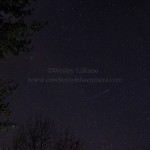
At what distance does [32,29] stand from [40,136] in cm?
3727

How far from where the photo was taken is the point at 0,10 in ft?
53.4

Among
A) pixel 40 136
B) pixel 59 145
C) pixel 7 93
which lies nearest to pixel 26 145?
pixel 40 136

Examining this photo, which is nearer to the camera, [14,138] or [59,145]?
[14,138]

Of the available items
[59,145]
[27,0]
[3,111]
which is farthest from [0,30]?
[59,145]

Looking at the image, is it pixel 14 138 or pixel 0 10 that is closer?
pixel 0 10

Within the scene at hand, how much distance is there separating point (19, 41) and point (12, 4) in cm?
155

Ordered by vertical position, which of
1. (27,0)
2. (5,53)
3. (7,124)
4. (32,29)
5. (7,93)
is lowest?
(7,124)

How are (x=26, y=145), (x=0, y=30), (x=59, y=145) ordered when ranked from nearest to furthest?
(x=0, y=30)
(x=26, y=145)
(x=59, y=145)

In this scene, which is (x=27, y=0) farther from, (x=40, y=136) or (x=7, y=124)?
(x=40, y=136)

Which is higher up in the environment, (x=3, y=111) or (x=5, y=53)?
(x=5, y=53)

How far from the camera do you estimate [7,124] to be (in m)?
16.4

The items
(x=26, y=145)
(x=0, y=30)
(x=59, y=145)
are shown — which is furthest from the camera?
(x=59, y=145)

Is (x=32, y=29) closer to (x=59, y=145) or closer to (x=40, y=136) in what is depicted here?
(x=40, y=136)

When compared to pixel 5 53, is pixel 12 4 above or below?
above
